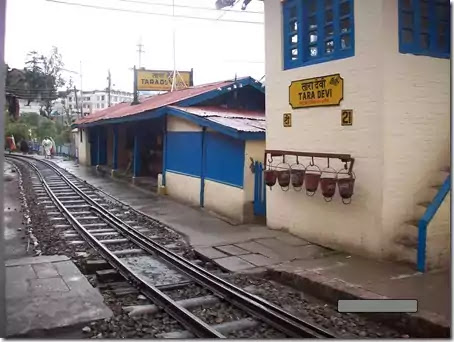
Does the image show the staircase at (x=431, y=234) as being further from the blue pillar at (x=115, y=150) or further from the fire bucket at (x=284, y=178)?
the blue pillar at (x=115, y=150)

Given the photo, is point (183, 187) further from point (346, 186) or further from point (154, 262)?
point (346, 186)

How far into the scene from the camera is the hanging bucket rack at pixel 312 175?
16.8 feet

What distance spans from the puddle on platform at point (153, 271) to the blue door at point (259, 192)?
2303 mm

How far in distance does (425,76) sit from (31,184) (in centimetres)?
1109

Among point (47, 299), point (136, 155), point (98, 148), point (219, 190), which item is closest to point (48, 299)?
point (47, 299)

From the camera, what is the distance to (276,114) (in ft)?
21.1

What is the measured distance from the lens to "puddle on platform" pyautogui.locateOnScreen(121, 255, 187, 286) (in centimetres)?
491

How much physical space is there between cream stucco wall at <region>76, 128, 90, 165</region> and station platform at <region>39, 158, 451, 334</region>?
26.7 ft

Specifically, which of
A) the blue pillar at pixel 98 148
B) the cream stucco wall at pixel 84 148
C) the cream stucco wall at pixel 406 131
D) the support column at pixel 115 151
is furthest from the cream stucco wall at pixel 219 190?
the blue pillar at pixel 98 148

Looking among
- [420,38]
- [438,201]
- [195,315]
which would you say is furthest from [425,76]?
[195,315]

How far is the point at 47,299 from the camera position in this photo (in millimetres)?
3717

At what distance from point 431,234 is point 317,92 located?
6.80 ft

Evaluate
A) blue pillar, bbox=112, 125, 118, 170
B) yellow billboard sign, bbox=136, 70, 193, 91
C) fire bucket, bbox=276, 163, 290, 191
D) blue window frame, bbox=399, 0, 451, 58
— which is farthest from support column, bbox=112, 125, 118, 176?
blue window frame, bbox=399, 0, 451, 58

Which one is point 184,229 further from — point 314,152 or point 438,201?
point 438,201
